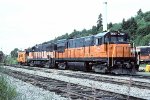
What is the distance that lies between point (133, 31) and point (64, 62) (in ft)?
125

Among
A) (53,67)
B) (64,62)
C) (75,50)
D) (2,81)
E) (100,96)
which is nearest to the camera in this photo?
(2,81)

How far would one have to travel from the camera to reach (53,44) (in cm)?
4353

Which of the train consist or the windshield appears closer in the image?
the train consist

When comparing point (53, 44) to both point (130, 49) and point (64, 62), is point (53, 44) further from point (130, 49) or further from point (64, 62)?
point (130, 49)

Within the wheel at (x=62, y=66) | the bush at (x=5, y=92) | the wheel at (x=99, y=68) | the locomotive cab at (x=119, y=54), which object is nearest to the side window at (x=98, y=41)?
the locomotive cab at (x=119, y=54)

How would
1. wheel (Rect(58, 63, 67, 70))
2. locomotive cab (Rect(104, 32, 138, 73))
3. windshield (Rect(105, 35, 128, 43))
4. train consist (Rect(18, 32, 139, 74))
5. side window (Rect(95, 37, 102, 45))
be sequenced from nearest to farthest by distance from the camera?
locomotive cab (Rect(104, 32, 138, 73))
train consist (Rect(18, 32, 139, 74))
windshield (Rect(105, 35, 128, 43))
side window (Rect(95, 37, 102, 45))
wheel (Rect(58, 63, 67, 70))

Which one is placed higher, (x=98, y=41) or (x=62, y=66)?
(x=98, y=41)

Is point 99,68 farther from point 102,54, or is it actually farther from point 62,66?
point 62,66

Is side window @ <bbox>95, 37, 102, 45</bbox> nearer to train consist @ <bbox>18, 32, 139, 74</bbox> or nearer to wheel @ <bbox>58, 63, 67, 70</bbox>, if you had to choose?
train consist @ <bbox>18, 32, 139, 74</bbox>

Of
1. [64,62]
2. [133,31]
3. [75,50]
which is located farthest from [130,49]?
[133,31]

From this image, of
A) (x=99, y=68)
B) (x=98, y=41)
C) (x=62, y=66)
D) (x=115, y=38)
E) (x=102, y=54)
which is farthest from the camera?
(x=62, y=66)

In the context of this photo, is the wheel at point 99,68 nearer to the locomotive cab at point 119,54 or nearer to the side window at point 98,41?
the locomotive cab at point 119,54

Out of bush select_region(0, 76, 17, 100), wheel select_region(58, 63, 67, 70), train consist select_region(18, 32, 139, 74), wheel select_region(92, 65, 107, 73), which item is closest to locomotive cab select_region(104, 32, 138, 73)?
train consist select_region(18, 32, 139, 74)

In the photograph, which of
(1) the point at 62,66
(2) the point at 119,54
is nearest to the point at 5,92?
(2) the point at 119,54
